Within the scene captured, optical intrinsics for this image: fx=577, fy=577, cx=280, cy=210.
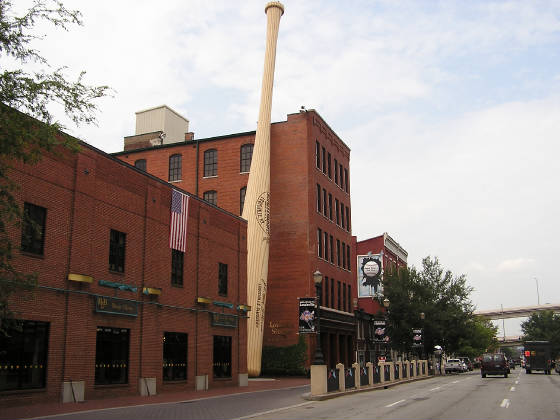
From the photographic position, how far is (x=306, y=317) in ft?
86.0

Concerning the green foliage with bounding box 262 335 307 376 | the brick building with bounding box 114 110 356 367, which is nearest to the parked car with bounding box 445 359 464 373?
the brick building with bounding box 114 110 356 367

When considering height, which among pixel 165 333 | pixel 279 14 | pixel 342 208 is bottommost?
pixel 165 333

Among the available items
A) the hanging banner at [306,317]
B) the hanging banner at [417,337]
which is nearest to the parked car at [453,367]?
the hanging banner at [417,337]

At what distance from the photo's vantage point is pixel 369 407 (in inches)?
738

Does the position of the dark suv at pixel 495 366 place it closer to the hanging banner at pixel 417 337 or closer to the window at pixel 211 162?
the hanging banner at pixel 417 337

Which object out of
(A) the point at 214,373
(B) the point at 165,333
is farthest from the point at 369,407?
(A) the point at 214,373

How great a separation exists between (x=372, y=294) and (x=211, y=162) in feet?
91.3

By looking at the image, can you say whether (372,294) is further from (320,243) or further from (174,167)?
(174,167)

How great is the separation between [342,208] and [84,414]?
1552 inches

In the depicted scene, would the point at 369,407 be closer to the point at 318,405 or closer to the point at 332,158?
the point at 318,405

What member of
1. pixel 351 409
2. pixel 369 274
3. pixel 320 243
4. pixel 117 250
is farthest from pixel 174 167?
pixel 351 409

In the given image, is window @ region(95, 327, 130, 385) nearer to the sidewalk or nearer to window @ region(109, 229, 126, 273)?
the sidewalk

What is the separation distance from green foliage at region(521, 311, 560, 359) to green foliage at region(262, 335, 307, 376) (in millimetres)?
80152

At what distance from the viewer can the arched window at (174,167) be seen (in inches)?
1973
